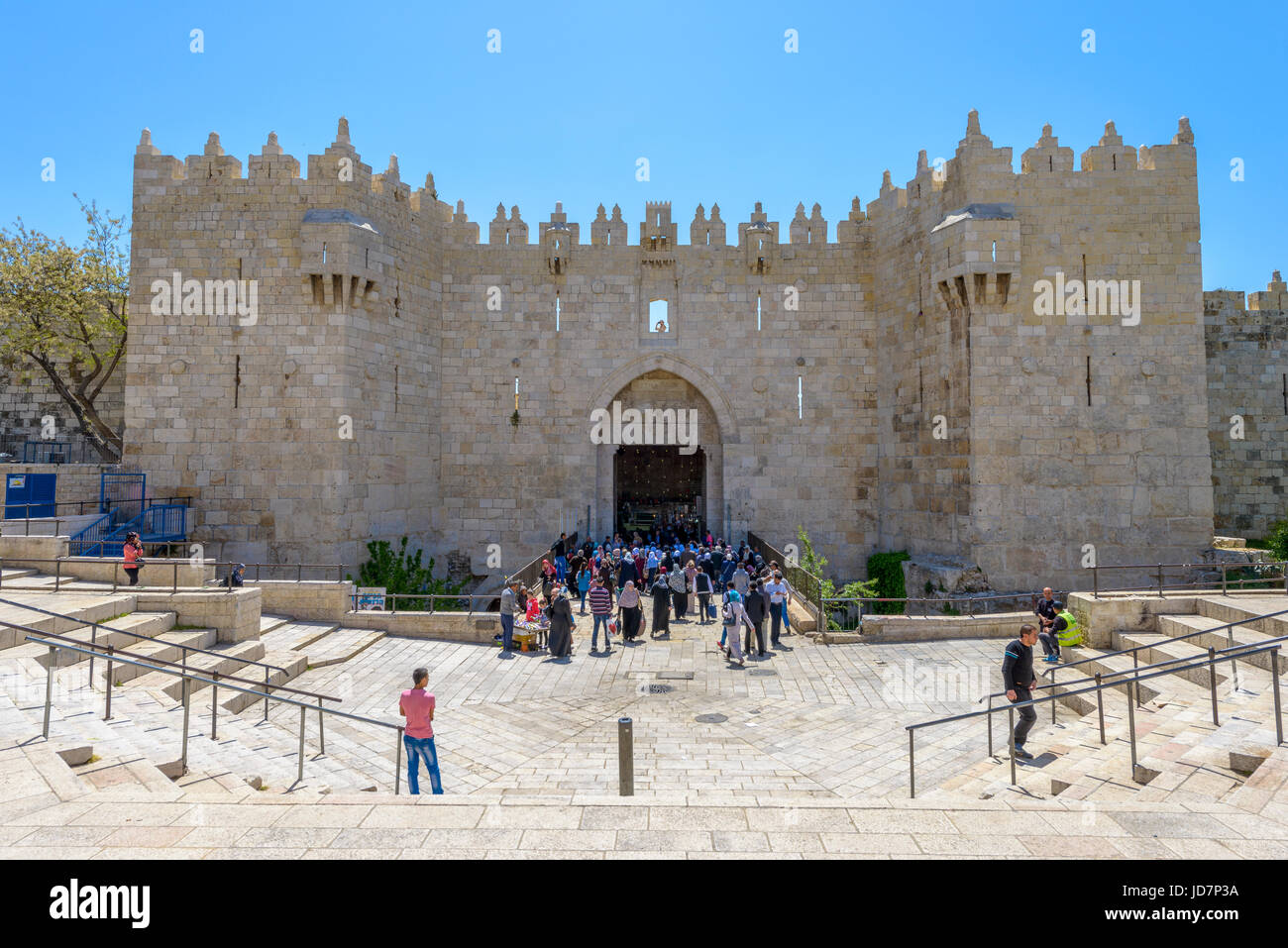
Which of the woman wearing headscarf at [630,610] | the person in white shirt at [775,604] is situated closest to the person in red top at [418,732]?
the woman wearing headscarf at [630,610]

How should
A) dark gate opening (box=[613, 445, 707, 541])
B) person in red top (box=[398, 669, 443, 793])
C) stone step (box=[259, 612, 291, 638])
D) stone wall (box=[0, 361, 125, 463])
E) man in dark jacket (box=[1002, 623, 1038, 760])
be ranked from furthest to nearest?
dark gate opening (box=[613, 445, 707, 541])
stone wall (box=[0, 361, 125, 463])
stone step (box=[259, 612, 291, 638])
man in dark jacket (box=[1002, 623, 1038, 760])
person in red top (box=[398, 669, 443, 793])

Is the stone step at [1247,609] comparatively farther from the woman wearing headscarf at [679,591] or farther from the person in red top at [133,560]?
the person in red top at [133,560]

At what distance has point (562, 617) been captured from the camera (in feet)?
38.4

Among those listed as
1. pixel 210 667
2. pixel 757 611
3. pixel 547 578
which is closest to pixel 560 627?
pixel 547 578

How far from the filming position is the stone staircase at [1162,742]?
5.71m

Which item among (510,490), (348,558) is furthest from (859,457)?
(348,558)

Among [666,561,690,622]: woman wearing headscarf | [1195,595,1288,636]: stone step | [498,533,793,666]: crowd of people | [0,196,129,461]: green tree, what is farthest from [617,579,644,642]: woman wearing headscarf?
[0,196,129,461]: green tree

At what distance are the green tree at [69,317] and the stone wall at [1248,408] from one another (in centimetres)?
3409

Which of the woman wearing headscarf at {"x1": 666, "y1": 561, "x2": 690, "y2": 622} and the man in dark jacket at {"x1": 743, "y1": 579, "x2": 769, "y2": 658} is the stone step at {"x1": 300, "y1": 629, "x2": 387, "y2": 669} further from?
the man in dark jacket at {"x1": 743, "y1": 579, "x2": 769, "y2": 658}

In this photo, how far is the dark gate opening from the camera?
86.2ft

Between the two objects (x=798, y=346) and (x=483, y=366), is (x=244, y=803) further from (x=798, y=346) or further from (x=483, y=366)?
(x=798, y=346)

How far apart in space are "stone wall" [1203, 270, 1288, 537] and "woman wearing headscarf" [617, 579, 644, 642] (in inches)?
787

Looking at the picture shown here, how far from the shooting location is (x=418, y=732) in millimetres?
6191
